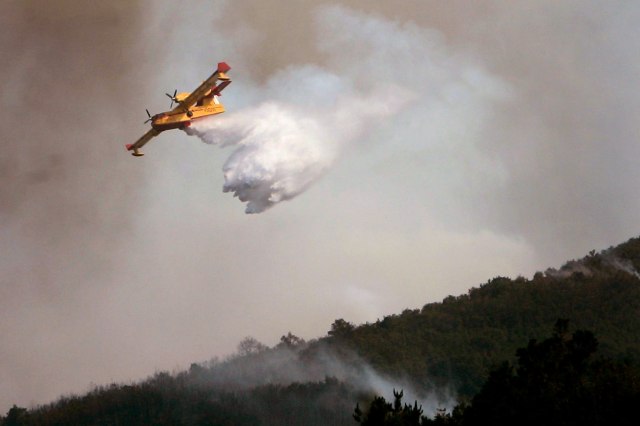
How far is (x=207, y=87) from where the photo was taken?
8288 centimetres

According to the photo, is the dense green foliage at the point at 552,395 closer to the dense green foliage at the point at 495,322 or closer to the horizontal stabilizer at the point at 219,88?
the horizontal stabilizer at the point at 219,88

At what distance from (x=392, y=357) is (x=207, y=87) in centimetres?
6708

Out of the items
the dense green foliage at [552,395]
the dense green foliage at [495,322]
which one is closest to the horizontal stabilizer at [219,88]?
the dense green foliage at [552,395]

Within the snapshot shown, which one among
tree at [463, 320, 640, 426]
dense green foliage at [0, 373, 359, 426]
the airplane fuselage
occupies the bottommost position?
tree at [463, 320, 640, 426]

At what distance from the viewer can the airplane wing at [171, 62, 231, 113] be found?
81.7 metres

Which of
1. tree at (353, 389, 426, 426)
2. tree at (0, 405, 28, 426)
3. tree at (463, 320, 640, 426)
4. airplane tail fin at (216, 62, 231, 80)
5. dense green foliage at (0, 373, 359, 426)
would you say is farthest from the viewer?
tree at (0, 405, 28, 426)

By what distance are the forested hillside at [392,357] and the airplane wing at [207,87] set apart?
3891cm

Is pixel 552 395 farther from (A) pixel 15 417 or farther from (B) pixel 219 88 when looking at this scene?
(A) pixel 15 417

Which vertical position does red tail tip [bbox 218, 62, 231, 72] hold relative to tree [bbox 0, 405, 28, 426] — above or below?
above

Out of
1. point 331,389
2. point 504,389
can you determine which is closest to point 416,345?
point 331,389

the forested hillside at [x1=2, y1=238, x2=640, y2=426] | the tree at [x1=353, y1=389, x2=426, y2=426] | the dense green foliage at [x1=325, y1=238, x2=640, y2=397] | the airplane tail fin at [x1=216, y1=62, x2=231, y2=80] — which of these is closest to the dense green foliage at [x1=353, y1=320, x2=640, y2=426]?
the tree at [x1=353, y1=389, x2=426, y2=426]

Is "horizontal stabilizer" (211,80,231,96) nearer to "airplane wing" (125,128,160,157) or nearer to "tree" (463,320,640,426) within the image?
"airplane wing" (125,128,160,157)

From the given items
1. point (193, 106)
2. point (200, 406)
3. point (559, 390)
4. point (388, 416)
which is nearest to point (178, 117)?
point (193, 106)

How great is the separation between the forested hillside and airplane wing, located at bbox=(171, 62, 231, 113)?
38907mm
